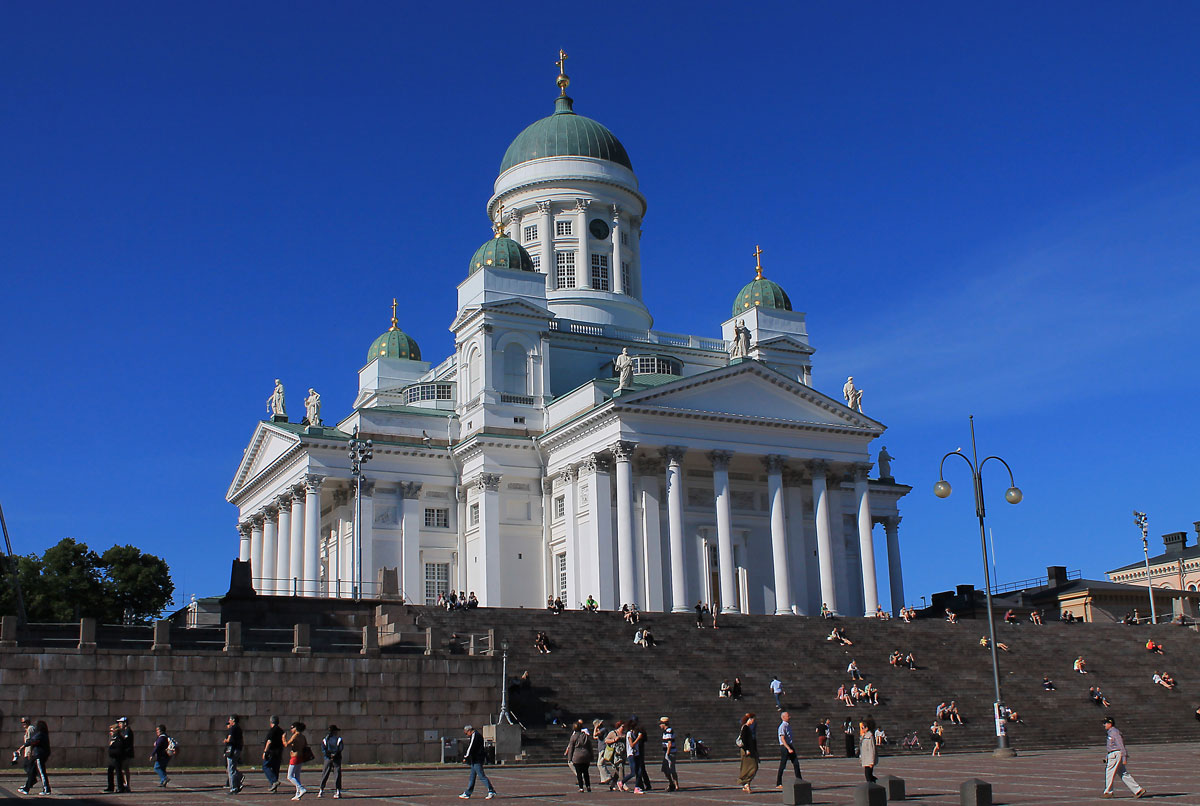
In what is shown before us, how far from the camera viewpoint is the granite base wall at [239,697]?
3266 cm

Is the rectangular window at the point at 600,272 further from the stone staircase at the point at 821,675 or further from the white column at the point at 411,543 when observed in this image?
the stone staircase at the point at 821,675

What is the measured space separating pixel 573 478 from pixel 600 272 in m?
17.5

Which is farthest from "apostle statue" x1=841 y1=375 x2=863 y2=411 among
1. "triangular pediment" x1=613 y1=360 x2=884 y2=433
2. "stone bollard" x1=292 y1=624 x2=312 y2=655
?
"stone bollard" x1=292 y1=624 x2=312 y2=655

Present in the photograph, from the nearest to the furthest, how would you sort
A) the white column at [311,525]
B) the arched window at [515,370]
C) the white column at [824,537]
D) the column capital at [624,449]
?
the column capital at [624,449] → the white column at [824,537] → the white column at [311,525] → the arched window at [515,370]

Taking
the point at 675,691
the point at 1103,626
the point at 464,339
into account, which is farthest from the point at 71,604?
the point at 1103,626

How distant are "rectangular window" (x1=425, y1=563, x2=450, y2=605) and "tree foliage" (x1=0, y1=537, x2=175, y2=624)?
64.6 feet

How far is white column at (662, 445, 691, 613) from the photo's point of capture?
5388 centimetres

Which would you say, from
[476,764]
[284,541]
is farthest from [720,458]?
[476,764]

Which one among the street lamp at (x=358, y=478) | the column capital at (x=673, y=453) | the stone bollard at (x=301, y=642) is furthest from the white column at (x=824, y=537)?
the stone bollard at (x=301, y=642)

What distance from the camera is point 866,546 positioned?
59.7 m

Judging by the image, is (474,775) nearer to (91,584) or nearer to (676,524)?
(676,524)

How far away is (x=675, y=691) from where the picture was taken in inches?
1606

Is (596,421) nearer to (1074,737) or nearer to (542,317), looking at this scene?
(542,317)

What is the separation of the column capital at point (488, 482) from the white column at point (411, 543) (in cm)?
361
